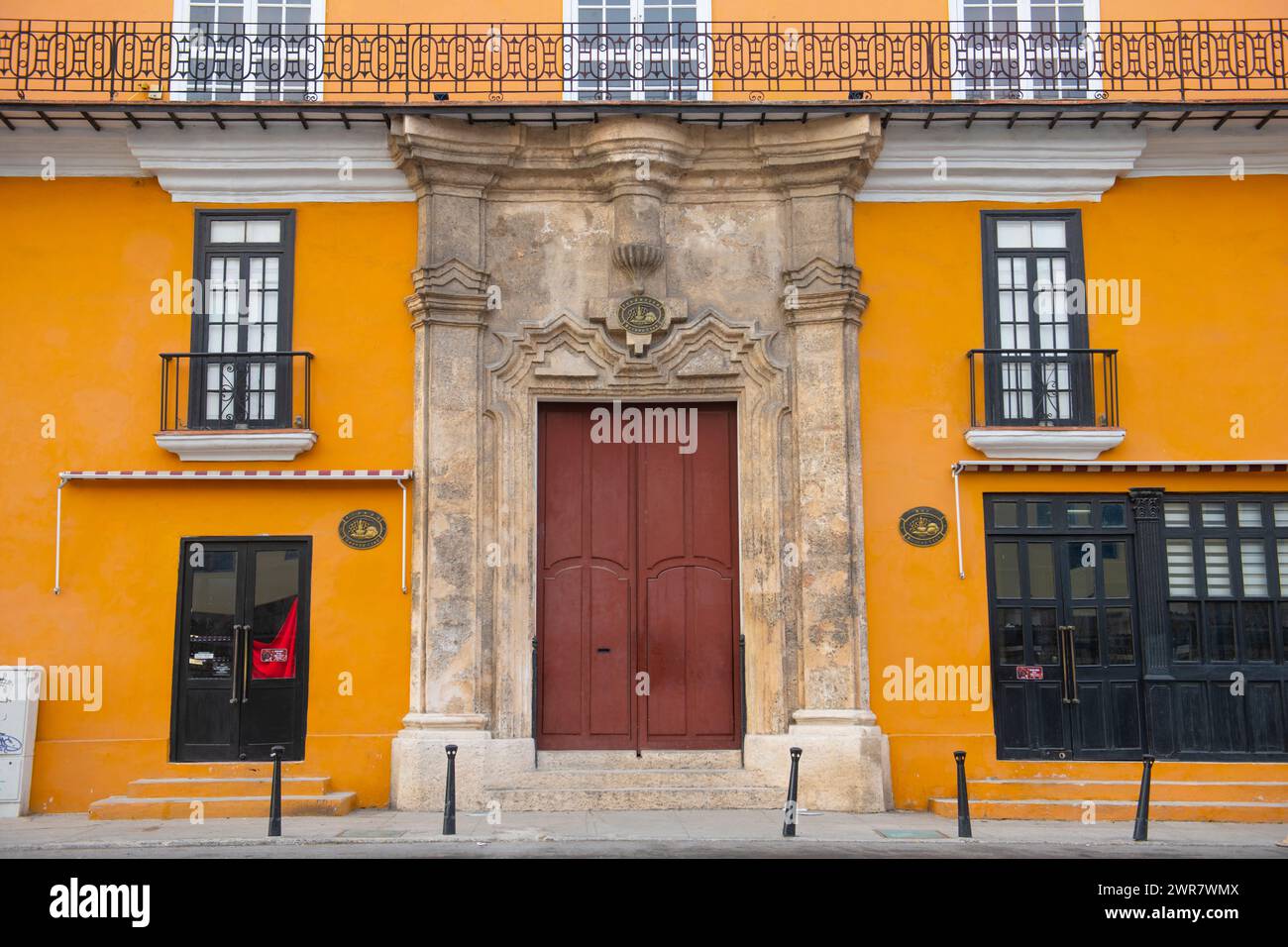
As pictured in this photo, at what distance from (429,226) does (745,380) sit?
12.3 ft

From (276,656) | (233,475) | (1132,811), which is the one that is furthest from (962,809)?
(233,475)

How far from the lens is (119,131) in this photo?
14.4 m

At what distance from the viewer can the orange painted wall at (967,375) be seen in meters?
14.2

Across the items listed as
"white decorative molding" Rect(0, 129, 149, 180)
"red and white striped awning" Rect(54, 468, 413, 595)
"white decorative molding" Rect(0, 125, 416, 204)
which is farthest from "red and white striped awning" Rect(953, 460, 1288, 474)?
"white decorative molding" Rect(0, 129, 149, 180)

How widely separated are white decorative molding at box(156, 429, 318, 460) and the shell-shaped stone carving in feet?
12.2

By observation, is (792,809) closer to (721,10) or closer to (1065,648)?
(1065,648)

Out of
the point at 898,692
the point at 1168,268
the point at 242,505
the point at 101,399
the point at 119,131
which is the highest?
the point at 119,131

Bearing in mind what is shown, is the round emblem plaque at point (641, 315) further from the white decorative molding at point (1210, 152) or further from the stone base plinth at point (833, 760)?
the white decorative molding at point (1210, 152)

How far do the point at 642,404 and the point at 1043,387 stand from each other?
4.30 m

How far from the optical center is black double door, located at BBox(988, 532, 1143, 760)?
14.0 metres

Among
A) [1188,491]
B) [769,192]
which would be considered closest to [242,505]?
[769,192]

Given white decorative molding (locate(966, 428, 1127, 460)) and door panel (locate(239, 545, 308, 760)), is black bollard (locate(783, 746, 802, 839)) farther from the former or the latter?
door panel (locate(239, 545, 308, 760))

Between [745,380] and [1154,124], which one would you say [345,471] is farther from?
[1154,124]

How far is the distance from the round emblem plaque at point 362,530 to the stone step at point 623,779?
2866 mm
